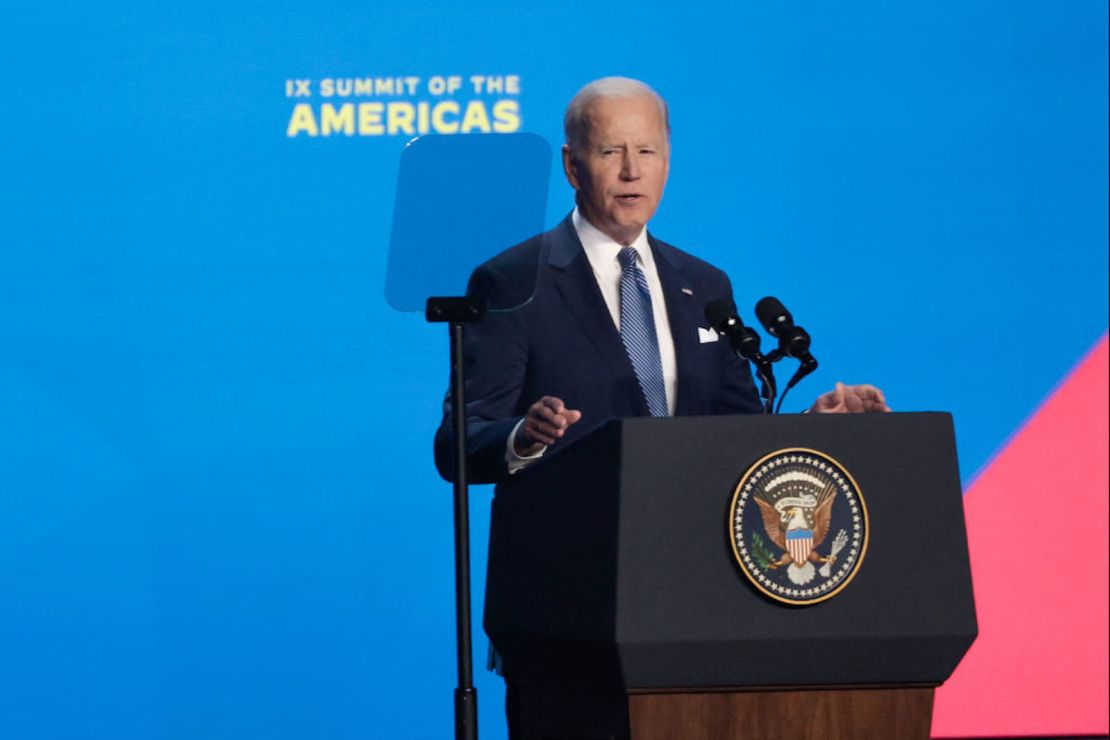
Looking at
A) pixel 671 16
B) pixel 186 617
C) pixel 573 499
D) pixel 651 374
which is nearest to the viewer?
pixel 573 499

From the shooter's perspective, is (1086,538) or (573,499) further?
(1086,538)

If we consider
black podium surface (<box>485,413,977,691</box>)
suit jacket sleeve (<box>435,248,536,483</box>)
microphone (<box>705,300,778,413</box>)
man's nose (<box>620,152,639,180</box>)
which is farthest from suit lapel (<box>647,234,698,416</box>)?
black podium surface (<box>485,413,977,691</box>)

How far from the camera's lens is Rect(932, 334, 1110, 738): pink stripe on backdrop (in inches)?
148

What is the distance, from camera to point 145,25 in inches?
135

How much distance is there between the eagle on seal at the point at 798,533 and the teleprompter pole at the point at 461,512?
1.47 ft

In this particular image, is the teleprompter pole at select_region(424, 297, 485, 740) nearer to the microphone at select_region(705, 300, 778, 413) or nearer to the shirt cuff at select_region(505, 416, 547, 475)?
the shirt cuff at select_region(505, 416, 547, 475)

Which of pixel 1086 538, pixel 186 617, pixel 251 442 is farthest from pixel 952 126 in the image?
pixel 186 617

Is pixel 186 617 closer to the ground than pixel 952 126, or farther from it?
closer to the ground

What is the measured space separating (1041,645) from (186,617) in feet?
7.11

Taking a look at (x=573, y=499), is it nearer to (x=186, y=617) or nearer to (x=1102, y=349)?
(x=186, y=617)

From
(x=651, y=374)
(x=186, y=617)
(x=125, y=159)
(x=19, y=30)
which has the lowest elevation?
(x=186, y=617)

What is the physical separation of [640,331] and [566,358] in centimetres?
16

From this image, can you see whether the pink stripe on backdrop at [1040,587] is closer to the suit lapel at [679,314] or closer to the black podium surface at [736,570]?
the suit lapel at [679,314]

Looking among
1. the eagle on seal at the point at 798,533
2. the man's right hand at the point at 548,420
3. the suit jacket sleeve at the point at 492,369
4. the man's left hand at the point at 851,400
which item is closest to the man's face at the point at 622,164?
the suit jacket sleeve at the point at 492,369
